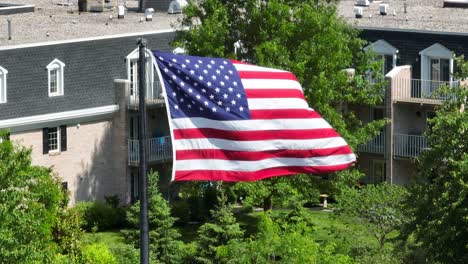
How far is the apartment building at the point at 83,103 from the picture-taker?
73.0m

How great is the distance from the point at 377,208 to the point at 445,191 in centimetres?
1407

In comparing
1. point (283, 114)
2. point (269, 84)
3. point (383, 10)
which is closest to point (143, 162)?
point (283, 114)

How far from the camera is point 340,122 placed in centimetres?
6962

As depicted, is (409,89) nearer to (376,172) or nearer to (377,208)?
(376,172)

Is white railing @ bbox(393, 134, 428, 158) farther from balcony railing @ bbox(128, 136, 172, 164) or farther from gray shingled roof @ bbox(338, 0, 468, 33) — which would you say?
balcony railing @ bbox(128, 136, 172, 164)

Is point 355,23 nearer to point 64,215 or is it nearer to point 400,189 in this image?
point 400,189

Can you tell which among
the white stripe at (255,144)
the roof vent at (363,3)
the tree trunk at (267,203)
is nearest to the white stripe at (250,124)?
the white stripe at (255,144)

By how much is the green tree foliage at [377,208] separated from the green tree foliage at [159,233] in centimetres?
648

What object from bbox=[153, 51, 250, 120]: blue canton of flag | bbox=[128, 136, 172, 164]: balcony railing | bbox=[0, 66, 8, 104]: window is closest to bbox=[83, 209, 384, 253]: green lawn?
bbox=[128, 136, 172, 164]: balcony railing

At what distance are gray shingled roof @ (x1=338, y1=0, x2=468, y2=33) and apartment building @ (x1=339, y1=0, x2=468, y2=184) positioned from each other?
48 millimetres

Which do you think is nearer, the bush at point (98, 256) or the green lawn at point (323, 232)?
the bush at point (98, 256)

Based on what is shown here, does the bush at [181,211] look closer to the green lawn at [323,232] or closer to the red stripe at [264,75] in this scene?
the green lawn at [323,232]

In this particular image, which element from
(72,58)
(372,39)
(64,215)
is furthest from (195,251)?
(372,39)

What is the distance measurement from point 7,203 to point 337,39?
26594 millimetres
